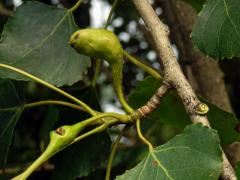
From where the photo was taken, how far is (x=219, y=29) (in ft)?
3.30

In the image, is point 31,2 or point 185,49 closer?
point 31,2

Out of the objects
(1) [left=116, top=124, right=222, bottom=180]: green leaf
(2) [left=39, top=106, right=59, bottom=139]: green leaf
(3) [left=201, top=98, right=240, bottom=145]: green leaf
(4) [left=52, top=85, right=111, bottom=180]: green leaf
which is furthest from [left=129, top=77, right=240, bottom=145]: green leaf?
(2) [left=39, top=106, right=59, bottom=139]: green leaf

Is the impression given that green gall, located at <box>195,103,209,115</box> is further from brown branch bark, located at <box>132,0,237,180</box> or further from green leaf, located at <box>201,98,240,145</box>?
green leaf, located at <box>201,98,240,145</box>

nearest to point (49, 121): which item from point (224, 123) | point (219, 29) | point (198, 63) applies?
point (198, 63)

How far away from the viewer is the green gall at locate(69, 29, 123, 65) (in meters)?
0.91

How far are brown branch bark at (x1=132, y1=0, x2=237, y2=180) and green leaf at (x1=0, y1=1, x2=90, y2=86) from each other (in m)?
0.20

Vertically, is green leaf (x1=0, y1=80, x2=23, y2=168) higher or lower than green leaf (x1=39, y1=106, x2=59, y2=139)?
higher

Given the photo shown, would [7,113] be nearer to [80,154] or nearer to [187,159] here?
[80,154]

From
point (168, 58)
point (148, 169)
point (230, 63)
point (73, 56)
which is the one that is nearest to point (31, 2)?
point (73, 56)

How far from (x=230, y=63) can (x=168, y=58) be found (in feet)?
3.12

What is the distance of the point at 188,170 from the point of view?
33.0 inches

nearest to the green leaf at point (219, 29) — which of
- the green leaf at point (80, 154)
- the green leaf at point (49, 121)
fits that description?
the green leaf at point (80, 154)

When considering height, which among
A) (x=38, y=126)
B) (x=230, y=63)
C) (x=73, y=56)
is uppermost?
(x=73, y=56)

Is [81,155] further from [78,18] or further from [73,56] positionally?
[78,18]
